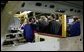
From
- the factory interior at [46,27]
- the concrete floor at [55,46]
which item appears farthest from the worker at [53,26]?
the concrete floor at [55,46]

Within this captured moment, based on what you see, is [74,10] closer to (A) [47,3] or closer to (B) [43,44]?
(A) [47,3]

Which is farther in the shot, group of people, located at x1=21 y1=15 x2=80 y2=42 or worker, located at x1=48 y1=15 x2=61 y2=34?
worker, located at x1=48 y1=15 x2=61 y2=34

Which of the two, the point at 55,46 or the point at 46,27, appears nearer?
the point at 55,46

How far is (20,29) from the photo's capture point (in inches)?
134

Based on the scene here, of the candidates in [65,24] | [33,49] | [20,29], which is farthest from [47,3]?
[20,29]

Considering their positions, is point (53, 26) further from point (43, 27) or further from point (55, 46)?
point (55, 46)

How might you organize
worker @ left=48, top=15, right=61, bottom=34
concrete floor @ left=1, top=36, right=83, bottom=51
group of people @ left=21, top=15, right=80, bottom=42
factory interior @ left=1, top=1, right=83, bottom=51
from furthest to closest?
1. worker @ left=48, top=15, right=61, bottom=34
2. group of people @ left=21, top=15, right=80, bottom=42
3. concrete floor @ left=1, top=36, right=83, bottom=51
4. factory interior @ left=1, top=1, right=83, bottom=51

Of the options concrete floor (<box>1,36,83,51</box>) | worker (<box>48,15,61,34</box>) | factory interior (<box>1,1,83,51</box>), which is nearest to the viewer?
factory interior (<box>1,1,83,51</box>)

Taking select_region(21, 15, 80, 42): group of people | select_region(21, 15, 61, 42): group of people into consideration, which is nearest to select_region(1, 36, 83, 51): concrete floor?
select_region(21, 15, 80, 42): group of people

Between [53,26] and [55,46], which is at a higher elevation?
[53,26]

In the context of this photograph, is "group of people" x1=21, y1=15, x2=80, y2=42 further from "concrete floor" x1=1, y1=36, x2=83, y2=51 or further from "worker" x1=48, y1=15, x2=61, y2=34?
"concrete floor" x1=1, y1=36, x2=83, y2=51

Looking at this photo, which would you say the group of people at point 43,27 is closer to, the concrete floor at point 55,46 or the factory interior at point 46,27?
the factory interior at point 46,27

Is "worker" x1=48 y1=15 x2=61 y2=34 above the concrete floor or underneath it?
above

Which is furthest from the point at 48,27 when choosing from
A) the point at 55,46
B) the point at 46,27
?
the point at 55,46
